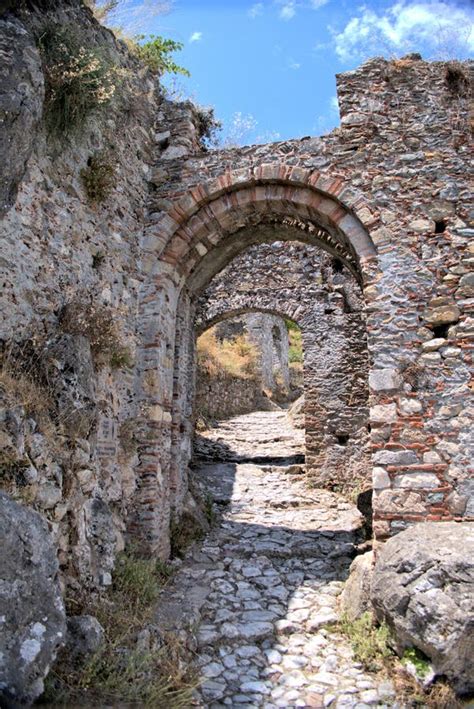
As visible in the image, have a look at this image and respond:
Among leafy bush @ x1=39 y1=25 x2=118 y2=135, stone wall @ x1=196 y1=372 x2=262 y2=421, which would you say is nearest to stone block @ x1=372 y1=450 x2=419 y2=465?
leafy bush @ x1=39 y1=25 x2=118 y2=135

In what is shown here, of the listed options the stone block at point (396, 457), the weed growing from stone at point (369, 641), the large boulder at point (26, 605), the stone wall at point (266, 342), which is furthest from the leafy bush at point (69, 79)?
the stone wall at point (266, 342)

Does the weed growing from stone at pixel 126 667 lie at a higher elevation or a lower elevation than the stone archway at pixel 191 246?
lower

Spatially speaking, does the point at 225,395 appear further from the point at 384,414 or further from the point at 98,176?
the point at 98,176

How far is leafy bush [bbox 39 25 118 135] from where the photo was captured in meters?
4.19

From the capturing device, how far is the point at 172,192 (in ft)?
19.7

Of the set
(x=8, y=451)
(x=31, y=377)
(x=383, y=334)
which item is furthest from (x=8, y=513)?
(x=383, y=334)

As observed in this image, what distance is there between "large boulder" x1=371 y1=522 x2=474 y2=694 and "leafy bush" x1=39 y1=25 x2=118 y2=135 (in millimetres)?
4343

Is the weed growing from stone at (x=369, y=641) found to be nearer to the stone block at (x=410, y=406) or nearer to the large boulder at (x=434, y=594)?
the large boulder at (x=434, y=594)

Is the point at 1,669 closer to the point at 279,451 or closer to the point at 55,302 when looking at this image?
the point at 55,302

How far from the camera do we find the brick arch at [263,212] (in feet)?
18.0

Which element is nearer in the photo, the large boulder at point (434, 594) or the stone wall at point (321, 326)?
the large boulder at point (434, 594)

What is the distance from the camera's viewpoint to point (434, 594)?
3.86m

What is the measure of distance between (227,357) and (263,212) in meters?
9.44

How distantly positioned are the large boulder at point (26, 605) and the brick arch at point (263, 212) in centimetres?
369
